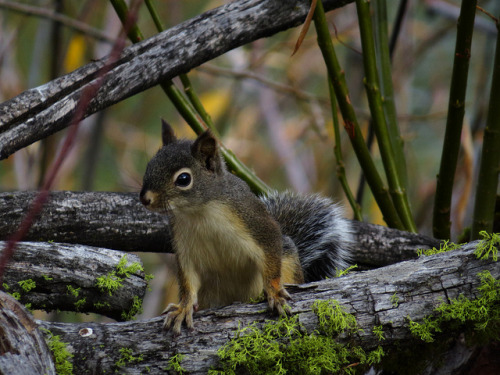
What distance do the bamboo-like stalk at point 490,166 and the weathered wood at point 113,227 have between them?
168mm

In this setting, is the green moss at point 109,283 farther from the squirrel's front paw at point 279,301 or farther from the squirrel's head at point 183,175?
the squirrel's front paw at point 279,301

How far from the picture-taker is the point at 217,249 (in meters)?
1.70

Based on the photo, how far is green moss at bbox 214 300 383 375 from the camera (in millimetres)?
1417

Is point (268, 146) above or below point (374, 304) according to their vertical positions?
above

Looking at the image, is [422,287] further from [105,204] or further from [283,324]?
[105,204]

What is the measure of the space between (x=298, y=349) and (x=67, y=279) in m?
0.58

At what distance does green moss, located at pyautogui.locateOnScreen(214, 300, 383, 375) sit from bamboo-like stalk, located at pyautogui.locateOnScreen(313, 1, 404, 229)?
635 millimetres

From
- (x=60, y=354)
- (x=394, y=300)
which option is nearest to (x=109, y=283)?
(x=60, y=354)

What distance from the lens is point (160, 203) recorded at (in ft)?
5.14

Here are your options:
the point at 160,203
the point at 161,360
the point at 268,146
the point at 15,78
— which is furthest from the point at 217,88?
the point at 161,360

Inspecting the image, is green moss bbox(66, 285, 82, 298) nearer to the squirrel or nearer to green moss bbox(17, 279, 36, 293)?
green moss bbox(17, 279, 36, 293)

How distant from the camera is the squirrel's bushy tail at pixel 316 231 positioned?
6.63 ft

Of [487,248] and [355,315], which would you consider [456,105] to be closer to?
[487,248]

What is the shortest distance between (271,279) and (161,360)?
0.36 metres
